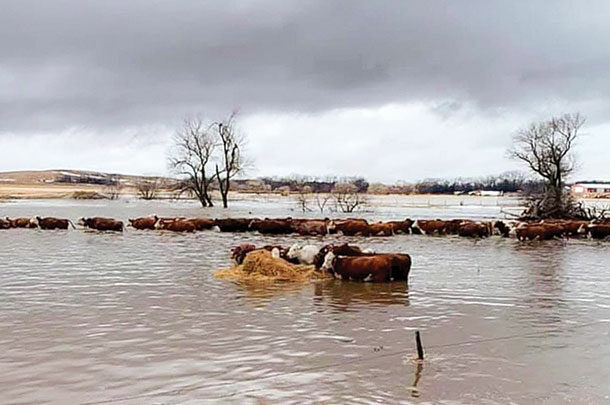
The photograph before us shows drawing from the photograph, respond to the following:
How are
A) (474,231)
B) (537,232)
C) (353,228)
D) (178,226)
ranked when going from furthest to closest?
(178,226) → (353,228) → (474,231) → (537,232)

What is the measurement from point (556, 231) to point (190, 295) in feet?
68.8

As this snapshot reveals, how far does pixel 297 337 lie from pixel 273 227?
22375 millimetres

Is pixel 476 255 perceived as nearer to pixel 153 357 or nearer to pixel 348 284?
pixel 348 284

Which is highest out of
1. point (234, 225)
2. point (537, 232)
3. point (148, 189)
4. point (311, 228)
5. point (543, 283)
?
point (148, 189)

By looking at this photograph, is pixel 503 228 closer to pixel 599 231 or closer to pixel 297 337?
pixel 599 231

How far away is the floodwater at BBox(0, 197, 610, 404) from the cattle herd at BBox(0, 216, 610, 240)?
43.5ft

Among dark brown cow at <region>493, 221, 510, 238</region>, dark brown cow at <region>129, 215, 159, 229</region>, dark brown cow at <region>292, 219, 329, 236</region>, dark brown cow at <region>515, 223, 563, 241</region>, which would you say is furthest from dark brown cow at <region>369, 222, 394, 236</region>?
dark brown cow at <region>129, 215, 159, 229</region>

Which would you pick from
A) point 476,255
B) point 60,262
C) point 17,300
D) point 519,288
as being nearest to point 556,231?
point 476,255

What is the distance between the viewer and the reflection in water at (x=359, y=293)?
1027cm

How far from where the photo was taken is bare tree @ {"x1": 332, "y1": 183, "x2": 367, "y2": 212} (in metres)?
54.3

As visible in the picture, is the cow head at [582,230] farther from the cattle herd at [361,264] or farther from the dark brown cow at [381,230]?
the cattle herd at [361,264]

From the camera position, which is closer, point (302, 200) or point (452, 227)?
point (452, 227)

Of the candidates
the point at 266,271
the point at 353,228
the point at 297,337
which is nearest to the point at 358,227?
the point at 353,228

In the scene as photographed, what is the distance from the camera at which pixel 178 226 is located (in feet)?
99.4
